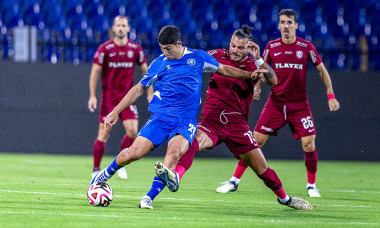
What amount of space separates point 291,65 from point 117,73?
10.1 ft

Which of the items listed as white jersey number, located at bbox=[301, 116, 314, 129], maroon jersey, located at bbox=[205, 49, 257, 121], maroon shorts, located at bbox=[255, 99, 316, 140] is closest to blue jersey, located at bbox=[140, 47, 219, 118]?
maroon jersey, located at bbox=[205, 49, 257, 121]

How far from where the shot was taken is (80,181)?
954 cm

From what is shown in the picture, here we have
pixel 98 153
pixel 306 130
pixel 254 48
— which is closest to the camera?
pixel 254 48

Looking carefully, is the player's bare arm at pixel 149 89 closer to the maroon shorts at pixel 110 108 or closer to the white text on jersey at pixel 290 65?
the maroon shorts at pixel 110 108

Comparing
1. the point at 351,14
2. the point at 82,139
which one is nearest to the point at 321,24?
the point at 351,14

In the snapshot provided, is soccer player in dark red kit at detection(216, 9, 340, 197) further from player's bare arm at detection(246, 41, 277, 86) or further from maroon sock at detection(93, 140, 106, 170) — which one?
maroon sock at detection(93, 140, 106, 170)

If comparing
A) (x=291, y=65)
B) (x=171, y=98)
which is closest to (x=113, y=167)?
(x=171, y=98)

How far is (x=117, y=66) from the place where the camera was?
10812 millimetres

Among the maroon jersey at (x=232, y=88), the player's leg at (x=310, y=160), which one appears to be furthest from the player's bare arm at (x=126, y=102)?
the player's leg at (x=310, y=160)

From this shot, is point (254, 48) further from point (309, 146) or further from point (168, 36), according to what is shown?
point (309, 146)

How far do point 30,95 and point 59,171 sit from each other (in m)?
3.30

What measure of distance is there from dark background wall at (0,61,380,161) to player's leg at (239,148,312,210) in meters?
6.95

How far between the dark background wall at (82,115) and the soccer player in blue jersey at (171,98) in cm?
704

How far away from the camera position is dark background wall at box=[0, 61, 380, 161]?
13883mm
